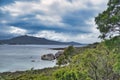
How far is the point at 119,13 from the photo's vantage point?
1389cm

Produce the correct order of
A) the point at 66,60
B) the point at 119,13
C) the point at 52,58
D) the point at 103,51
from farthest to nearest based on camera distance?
the point at 52,58, the point at 66,60, the point at 103,51, the point at 119,13

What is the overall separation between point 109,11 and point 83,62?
44.8 ft

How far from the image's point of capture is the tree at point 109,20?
13924 mm

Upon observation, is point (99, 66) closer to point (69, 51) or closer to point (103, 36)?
point (103, 36)

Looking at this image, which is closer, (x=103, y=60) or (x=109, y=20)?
(x=109, y=20)

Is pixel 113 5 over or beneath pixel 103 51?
over

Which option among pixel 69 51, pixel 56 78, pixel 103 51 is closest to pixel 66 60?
pixel 69 51

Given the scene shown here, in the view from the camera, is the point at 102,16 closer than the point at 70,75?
Yes

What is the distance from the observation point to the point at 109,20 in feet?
45.8

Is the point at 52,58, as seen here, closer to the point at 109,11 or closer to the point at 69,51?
the point at 69,51

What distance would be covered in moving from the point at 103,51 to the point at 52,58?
10971 cm

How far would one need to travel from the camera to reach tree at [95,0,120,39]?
13.9 metres

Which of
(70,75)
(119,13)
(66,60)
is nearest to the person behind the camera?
(119,13)

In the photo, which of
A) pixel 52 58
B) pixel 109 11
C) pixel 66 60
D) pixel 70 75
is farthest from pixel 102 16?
pixel 52 58
